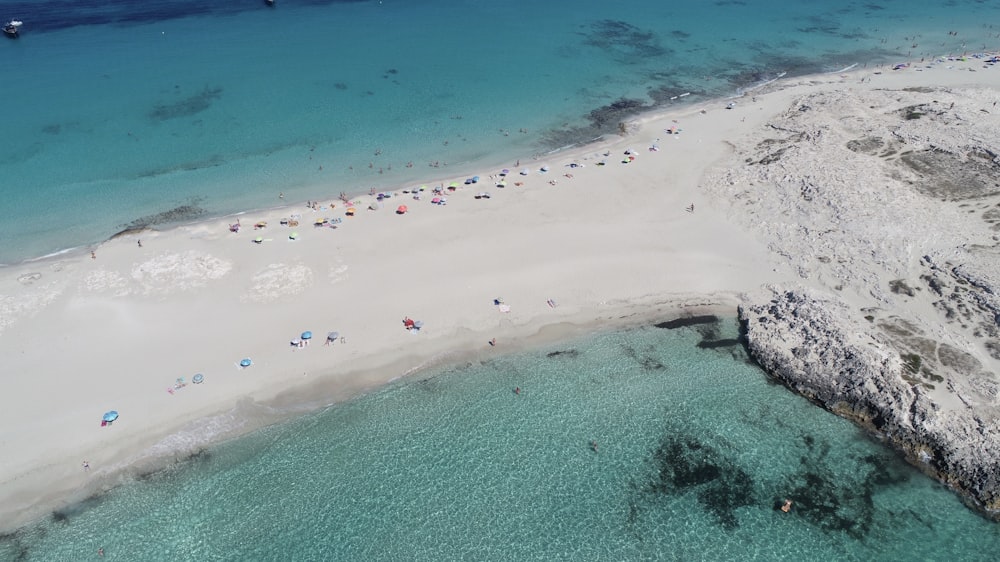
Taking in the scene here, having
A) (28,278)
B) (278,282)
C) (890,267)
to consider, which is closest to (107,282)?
(28,278)

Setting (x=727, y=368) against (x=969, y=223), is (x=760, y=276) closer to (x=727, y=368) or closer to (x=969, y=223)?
(x=727, y=368)

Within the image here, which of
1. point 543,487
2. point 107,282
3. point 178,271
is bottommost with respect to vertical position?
point 543,487

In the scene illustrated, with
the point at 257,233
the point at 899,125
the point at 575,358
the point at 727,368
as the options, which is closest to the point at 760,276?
the point at 727,368

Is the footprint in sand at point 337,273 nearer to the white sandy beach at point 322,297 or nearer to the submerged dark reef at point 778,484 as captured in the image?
the white sandy beach at point 322,297

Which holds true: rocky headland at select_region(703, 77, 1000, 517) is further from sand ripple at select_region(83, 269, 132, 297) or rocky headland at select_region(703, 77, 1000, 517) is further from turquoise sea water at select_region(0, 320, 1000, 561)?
sand ripple at select_region(83, 269, 132, 297)

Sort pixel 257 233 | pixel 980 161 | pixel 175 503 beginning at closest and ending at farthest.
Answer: pixel 175 503 → pixel 257 233 → pixel 980 161

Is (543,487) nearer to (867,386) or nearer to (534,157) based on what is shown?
(867,386)

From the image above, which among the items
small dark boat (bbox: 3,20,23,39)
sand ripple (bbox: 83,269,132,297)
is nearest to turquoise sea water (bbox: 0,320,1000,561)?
sand ripple (bbox: 83,269,132,297)
